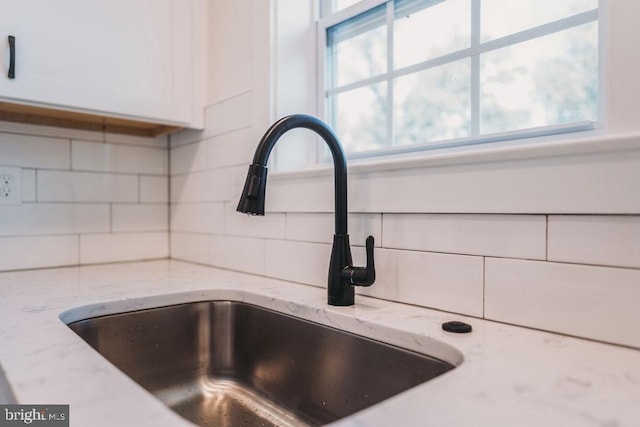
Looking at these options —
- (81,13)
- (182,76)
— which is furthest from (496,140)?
(81,13)

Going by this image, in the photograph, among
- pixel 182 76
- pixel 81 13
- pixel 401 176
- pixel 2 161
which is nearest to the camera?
pixel 401 176

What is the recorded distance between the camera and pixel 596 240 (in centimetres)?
62

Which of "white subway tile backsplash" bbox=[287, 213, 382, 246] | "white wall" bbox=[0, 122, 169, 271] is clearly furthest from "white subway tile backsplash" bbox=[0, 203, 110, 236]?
"white subway tile backsplash" bbox=[287, 213, 382, 246]

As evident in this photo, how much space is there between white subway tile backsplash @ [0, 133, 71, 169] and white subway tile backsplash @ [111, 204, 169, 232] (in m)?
0.23

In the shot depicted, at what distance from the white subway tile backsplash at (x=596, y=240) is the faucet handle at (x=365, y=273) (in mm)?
288

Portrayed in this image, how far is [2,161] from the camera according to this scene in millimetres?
1313

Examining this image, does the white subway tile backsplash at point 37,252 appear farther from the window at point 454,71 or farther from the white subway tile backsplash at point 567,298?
the white subway tile backsplash at point 567,298

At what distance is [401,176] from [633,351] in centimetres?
46

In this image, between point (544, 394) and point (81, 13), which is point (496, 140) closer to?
point (544, 394)

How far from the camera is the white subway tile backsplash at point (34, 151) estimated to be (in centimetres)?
132

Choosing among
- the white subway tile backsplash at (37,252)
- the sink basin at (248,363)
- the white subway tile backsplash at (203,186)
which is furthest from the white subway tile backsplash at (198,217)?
the sink basin at (248,363)

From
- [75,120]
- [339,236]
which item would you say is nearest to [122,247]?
[75,120]

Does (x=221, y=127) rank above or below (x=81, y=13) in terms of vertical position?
below

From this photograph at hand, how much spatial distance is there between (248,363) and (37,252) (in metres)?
0.90
